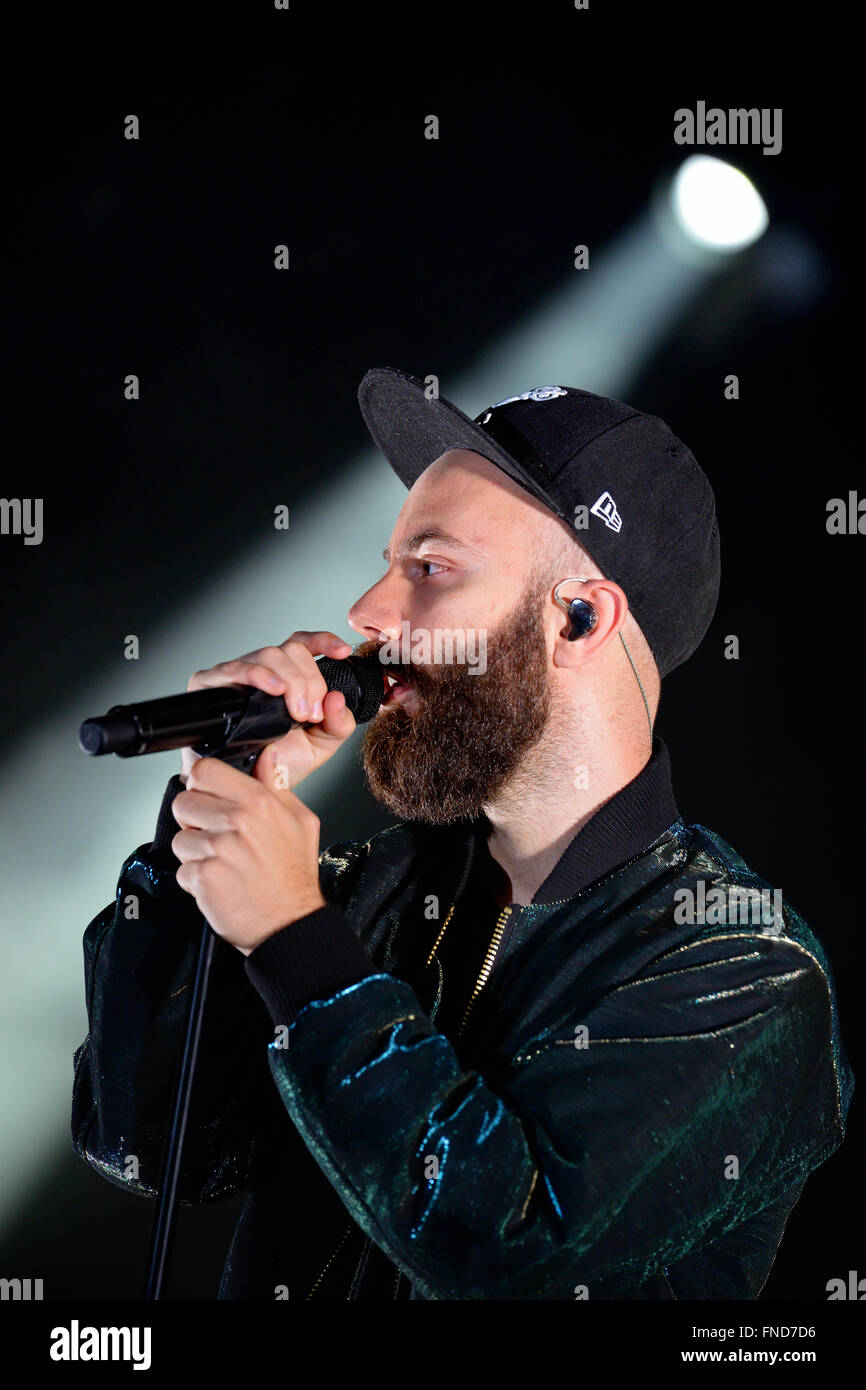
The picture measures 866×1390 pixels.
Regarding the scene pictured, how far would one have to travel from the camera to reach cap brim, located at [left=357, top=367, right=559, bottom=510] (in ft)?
5.08

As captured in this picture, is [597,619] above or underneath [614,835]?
above

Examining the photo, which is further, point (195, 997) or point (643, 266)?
point (643, 266)

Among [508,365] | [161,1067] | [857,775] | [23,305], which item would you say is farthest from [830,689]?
[23,305]

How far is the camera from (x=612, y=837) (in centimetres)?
148

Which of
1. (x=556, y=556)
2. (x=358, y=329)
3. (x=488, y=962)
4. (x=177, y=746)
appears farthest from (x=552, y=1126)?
(x=358, y=329)

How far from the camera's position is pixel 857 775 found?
2.54 m

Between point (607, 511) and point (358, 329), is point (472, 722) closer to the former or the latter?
point (607, 511)

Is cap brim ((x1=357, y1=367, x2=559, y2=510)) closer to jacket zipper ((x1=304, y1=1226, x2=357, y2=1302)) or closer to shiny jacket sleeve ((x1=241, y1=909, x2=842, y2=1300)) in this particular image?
shiny jacket sleeve ((x1=241, y1=909, x2=842, y2=1300))

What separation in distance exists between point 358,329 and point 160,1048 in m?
1.83

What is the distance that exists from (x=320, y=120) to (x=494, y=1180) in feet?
7.92

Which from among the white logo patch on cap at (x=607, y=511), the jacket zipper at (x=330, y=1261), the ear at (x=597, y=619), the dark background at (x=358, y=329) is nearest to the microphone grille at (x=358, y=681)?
the ear at (x=597, y=619)

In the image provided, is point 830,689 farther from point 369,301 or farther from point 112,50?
point 112,50

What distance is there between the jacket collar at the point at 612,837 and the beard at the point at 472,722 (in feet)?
0.41

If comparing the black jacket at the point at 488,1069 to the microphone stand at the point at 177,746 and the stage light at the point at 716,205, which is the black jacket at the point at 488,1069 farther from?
the stage light at the point at 716,205
